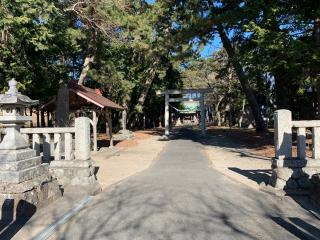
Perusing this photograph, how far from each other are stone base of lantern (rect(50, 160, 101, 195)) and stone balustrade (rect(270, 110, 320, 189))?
3.91 m

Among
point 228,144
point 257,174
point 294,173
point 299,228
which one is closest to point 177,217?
point 299,228

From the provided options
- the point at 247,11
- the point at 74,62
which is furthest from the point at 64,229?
the point at 74,62

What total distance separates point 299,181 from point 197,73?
1897 inches

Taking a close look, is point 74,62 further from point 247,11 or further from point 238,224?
point 238,224

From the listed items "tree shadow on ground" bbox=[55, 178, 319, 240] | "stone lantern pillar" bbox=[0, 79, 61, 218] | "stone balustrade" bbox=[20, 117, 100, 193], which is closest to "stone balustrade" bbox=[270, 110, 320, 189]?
"tree shadow on ground" bbox=[55, 178, 319, 240]

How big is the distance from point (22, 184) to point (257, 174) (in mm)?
6597

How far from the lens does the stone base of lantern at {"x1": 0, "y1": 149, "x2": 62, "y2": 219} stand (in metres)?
6.52

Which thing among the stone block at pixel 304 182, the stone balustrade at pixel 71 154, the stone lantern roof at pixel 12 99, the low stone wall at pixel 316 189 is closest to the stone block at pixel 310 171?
the stone block at pixel 304 182

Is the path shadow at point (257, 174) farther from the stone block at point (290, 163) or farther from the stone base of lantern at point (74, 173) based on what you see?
the stone base of lantern at point (74, 173)

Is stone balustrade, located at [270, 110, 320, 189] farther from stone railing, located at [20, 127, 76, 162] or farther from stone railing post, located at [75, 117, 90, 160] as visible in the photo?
stone railing, located at [20, 127, 76, 162]

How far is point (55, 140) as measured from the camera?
9.48 meters

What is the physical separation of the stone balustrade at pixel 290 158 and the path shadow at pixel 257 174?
0.98 metres

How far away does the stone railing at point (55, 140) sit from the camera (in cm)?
937

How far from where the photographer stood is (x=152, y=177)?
36.3 ft
